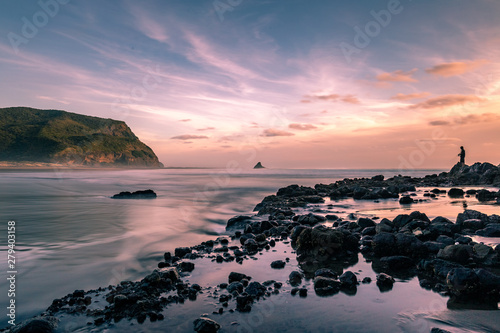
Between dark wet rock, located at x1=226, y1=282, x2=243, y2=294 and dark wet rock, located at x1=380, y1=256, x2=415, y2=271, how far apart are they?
509 cm

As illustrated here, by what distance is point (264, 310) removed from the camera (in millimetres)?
6285

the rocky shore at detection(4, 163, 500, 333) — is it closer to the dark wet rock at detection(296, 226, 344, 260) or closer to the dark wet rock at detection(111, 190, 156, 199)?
the dark wet rock at detection(296, 226, 344, 260)

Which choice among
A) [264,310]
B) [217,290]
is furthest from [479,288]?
[217,290]

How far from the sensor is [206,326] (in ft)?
17.8

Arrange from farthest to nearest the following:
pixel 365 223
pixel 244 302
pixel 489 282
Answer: pixel 365 223 → pixel 489 282 → pixel 244 302

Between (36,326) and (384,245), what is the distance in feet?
34.4

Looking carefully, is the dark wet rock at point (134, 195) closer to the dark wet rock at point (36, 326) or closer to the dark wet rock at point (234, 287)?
the dark wet rock at point (234, 287)

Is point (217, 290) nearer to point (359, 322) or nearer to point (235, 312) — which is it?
point (235, 312)

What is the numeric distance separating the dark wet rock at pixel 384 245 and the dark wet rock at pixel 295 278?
152 inches

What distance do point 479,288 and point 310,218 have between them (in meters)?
10.2

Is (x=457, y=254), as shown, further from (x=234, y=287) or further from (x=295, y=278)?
(x=234, y=287)

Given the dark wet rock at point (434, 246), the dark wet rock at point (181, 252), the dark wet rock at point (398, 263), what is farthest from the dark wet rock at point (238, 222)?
the dark wet rock at point (434, 246)

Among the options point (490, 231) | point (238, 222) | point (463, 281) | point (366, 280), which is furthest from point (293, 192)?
point (463, 281)

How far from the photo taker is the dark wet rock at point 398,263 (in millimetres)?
8969
